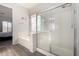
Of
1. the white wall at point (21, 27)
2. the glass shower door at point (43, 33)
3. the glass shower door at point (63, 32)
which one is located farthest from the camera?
the glass shower door at point (43, 33)

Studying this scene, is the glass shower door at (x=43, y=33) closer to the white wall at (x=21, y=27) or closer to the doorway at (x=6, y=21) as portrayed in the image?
the white wall at (x=21, y=27)

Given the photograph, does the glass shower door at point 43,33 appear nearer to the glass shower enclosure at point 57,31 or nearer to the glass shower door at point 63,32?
the glass shower enclosure at point 57,31

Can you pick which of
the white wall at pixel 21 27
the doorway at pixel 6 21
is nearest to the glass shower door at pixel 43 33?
the white wall at pixel 21 27

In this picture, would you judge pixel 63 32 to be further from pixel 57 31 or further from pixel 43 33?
→ pixel 43 33

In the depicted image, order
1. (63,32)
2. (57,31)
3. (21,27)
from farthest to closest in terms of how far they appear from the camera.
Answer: (21,27) < (57,31) < (63,32)

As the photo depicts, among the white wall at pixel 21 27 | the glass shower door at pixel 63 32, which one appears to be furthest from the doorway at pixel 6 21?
the glass shower door at pixel 63 32

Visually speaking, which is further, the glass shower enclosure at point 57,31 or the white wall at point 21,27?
the white wall at point 21,27

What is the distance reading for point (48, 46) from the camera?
1690 mm

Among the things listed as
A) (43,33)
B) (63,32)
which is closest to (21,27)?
(43,33)

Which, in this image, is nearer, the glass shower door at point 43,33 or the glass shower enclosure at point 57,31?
the glass shower enclosure at point 57,31

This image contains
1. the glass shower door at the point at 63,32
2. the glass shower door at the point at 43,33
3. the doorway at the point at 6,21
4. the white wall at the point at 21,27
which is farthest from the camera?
the glass shower door at the point at 43,33

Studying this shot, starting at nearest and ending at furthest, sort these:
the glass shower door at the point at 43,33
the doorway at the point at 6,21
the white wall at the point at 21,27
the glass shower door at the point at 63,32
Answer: the glass shower door at the point at 63,32
the doorway at the point at 6,21
the white wall at the point at 21,27
the glass shower door at the point at 43,33

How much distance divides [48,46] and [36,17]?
3.30 ft

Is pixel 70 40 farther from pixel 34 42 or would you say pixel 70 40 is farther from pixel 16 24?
pixel 16 24
